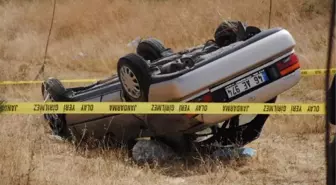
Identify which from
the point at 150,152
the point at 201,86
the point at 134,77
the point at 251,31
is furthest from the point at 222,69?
the point at 150,152

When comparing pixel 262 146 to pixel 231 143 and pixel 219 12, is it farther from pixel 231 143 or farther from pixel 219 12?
pixel 219 12

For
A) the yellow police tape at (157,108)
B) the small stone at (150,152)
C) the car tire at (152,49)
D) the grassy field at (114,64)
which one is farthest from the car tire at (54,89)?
the small stone at (150,152)

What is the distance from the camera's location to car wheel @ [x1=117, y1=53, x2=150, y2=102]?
18.3ft

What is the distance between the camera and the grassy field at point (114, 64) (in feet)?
17.9

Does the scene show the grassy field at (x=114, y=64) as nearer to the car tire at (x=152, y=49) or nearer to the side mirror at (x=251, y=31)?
the side mirror at (x=251, y=31)

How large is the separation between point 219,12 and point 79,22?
13.3 feet

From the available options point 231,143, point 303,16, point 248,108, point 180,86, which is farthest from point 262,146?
point 303,16

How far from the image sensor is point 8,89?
37.4ft

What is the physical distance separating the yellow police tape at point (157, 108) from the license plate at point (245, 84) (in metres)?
0.12

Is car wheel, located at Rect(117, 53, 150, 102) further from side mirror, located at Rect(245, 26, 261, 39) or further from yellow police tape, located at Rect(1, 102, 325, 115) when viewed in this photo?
side mirror, located at Rect(245, 26, 261, 39)

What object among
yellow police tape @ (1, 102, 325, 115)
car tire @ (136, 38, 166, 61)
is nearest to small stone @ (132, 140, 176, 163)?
yellow police tape @ (1, 102, 325, 115)

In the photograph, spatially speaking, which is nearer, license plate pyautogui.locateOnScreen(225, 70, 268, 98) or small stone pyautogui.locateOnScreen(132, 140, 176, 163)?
license plate pyautogui.locateOnScreen(225, 70, 268, 98)

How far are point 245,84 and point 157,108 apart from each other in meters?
0.78

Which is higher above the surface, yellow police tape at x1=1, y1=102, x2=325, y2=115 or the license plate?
the license plate
